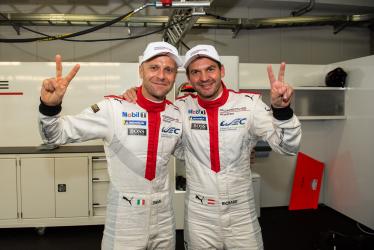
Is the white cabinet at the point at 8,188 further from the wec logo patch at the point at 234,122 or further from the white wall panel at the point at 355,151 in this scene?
the white wall panel at the point at 355,151

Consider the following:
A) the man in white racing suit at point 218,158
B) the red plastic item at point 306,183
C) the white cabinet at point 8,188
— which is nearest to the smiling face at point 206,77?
the man in white racing suit at point 218,158

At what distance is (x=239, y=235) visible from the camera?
1549mm

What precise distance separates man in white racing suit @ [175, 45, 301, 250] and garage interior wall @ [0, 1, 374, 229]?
8.44ft

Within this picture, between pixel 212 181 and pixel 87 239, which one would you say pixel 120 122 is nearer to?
pixel 212 181

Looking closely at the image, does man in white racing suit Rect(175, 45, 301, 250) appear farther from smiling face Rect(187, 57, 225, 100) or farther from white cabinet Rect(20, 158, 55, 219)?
white cabinet Rect(20, 158, 55, 219)

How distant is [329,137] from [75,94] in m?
3.44

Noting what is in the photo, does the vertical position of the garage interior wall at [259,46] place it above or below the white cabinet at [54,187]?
above

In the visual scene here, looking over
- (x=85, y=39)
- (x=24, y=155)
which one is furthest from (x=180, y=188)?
(x=85, y=39)

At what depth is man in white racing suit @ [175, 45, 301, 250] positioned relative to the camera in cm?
156

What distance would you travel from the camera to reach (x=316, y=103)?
394 cm

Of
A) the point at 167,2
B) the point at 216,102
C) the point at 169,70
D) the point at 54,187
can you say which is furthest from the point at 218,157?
the point at 54,187

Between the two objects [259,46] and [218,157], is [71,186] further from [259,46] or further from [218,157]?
[259,46]

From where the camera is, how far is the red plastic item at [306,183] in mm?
3990

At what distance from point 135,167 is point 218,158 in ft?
1.44
